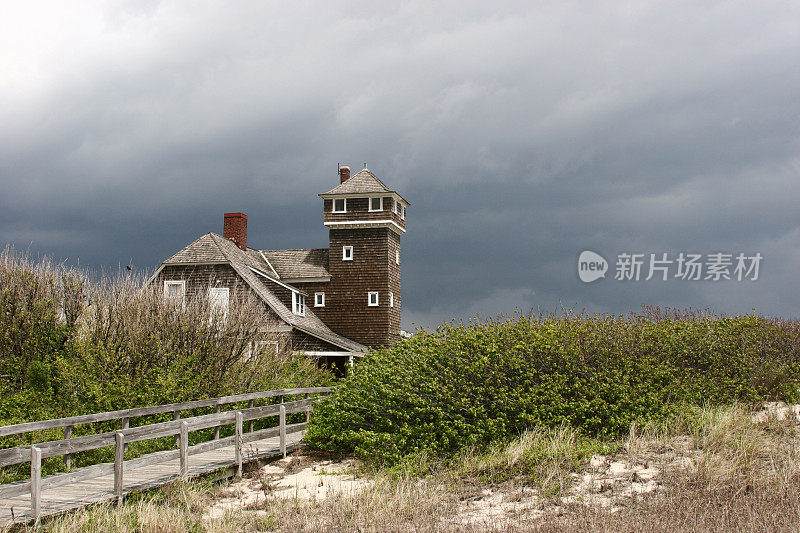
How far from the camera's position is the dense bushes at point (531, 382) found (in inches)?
534

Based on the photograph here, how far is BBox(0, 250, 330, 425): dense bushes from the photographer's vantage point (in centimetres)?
1869

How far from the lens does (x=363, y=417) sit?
47.7ft

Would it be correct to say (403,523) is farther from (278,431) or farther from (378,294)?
(378,294)

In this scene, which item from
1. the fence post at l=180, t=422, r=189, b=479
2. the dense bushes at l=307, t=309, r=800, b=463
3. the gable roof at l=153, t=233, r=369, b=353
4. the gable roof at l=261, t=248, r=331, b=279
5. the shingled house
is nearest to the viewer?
the fence post at l=180, t=422, r=189, b=479

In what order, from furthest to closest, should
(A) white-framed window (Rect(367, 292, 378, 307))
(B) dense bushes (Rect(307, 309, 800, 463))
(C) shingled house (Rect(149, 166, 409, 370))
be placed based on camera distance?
1. (A) white-framed window (Rect(367, 292, 378, 307))
2. (C) shingled house (Rect(149, 166, 409, 370))
3. (B) dense bushes (Rect(307, 309, 800, 463))

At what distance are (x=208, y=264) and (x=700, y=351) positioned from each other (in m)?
25.6

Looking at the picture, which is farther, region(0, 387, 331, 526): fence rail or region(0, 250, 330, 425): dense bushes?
region(0, 250, 330, 425): dense bushes

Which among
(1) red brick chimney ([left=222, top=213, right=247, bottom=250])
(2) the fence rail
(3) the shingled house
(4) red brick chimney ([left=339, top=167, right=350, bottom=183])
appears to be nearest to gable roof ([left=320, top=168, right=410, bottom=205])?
(3) the shingled house

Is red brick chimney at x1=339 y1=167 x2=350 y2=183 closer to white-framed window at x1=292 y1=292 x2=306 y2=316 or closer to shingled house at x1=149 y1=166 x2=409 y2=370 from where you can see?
shingled house at x1=149 y1=166 x2=409 y2=370

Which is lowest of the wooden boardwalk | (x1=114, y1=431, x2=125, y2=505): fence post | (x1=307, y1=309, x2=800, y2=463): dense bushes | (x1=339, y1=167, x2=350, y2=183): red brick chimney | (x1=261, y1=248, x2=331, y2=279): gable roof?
the wooden boardwalk

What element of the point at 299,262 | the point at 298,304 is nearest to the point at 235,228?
the point at 299,262

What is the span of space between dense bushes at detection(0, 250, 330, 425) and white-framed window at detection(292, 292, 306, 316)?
1388cm

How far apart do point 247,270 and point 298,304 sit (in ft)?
11.1

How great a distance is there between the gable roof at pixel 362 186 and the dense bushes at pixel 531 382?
24997 mm
